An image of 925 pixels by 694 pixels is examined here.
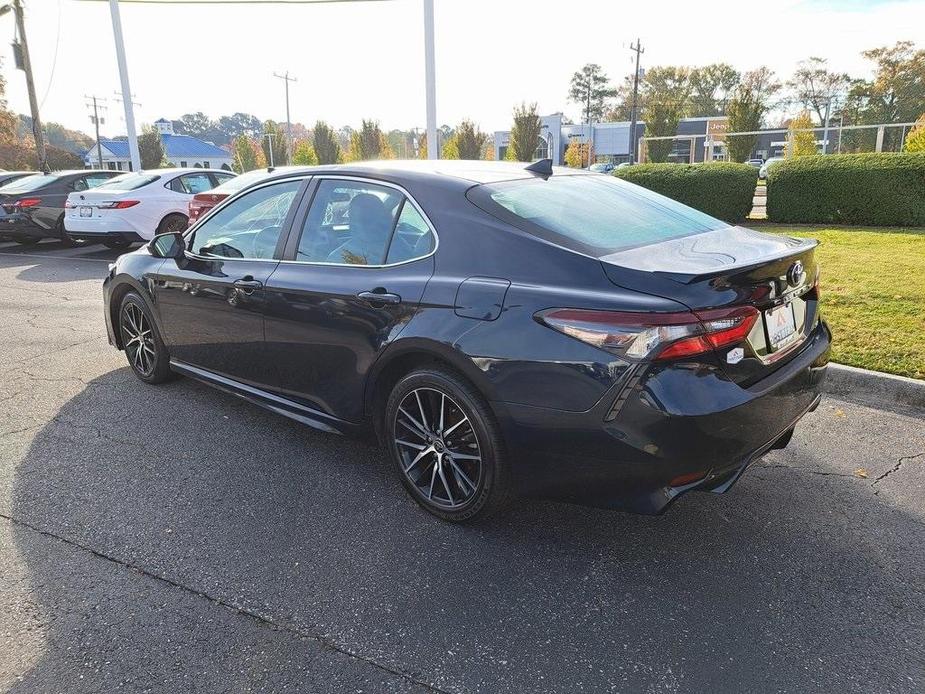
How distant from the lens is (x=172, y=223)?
12.1 m

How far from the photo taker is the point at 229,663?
7.43 feet

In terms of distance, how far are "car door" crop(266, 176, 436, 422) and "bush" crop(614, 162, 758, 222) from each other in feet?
32.9

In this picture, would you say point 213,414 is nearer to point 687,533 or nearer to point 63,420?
point 63,420

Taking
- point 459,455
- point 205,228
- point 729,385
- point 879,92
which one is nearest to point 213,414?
point 205,228

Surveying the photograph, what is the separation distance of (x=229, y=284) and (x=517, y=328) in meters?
2.08

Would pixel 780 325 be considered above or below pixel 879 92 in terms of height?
below

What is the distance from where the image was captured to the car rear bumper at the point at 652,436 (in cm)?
238

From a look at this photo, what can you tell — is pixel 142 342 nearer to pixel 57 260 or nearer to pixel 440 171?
pixel 440 171

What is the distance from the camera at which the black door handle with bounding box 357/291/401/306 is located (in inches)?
120

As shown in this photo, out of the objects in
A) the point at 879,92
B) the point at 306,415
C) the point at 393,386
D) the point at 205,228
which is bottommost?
the point at 306,415

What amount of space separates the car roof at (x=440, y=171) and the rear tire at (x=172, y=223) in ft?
30.0

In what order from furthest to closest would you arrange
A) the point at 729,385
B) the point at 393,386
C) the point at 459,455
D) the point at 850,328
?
the point at 850,328 → the point at 393,386 → the point at 459,455 → the point at 729,385

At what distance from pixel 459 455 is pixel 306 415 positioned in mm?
1088

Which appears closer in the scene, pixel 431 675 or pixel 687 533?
pixel 431 675
